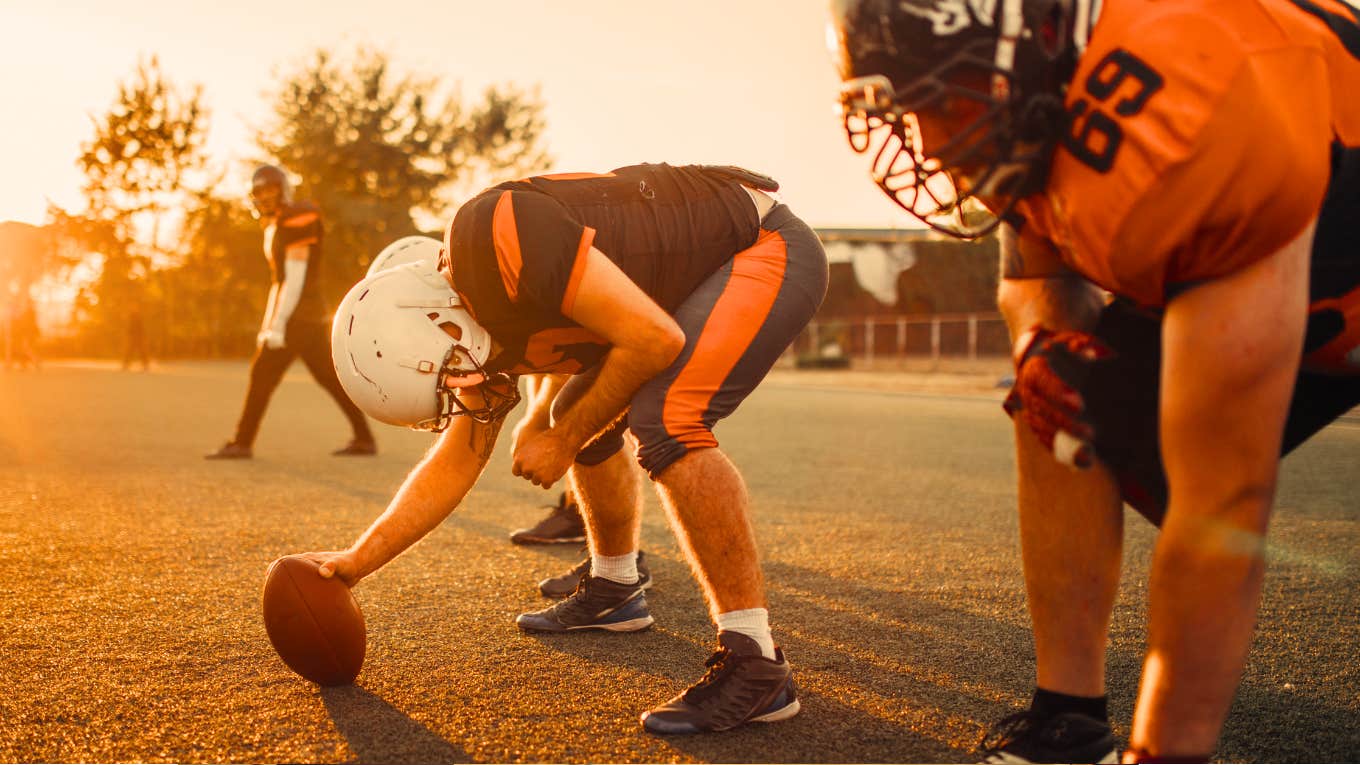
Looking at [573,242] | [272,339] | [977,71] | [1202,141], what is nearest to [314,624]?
[573,242]

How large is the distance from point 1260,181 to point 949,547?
143 inches

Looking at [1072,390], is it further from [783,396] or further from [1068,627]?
[783,396]

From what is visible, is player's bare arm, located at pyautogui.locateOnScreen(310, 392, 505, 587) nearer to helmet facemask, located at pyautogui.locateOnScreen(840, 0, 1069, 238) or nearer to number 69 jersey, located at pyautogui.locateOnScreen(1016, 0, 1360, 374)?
helmet facemask, located at pyautogui.locateOnScreen(840, 0, 1069, 238)

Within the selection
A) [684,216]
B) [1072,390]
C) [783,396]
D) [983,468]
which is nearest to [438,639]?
[684,216]

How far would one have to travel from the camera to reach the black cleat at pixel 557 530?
5.43 metres

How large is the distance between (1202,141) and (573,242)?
154cm

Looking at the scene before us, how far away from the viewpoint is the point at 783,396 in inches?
761

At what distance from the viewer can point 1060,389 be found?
2096 millimetres

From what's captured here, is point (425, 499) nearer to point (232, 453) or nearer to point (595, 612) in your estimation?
point (595, 612)

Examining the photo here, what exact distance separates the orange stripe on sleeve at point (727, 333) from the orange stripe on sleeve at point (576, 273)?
0.36 metres

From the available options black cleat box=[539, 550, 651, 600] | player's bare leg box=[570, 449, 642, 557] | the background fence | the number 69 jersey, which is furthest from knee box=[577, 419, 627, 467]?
the background fence

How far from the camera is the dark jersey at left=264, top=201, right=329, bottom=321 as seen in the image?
8914 millimetres

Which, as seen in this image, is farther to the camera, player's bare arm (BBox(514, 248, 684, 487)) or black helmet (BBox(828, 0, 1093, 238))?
player's bare arm (BBox(514, 248, 684, 487))

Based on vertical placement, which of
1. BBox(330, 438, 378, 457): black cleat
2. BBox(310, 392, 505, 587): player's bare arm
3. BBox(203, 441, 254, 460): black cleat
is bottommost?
BBox(330, 438, 378, 457): black cleat
